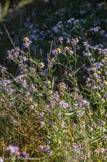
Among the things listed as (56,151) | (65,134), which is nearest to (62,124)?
(65,134)

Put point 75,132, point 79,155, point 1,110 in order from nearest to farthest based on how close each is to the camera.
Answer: point 79,155 → point 75,132 → point 1,110

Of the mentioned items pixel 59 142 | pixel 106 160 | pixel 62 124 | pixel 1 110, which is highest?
pixel 1 110

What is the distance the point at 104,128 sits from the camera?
6.71ft

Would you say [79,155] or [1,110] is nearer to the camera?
[79,155]

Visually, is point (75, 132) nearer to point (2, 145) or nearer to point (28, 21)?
point (2, 145)

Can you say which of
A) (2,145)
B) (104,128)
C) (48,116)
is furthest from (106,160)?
(2,145)

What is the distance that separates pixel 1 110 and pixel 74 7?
11.4 ft

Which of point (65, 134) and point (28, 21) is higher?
point (28, 21)

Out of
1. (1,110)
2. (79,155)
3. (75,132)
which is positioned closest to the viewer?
(79,155)

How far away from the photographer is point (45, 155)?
207 cm

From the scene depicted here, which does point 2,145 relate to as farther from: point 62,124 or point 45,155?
point 62,124

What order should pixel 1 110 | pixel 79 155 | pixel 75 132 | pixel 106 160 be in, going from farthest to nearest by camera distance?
pixel 1 110, pixel 75 132, pixel 106 160, pixel 79 155

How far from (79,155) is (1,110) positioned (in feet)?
3.06

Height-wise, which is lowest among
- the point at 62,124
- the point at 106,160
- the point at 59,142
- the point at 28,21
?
the point at 106,160
